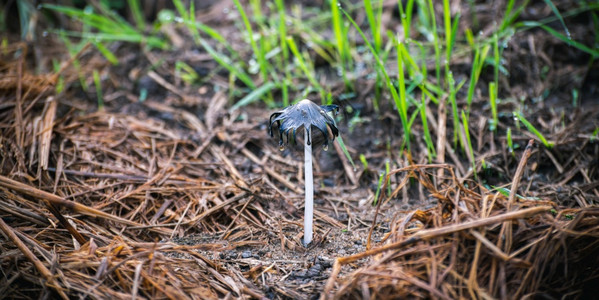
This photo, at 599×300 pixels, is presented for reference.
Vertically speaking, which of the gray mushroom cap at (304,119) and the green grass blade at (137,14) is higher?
the green grass blade at (137,14)

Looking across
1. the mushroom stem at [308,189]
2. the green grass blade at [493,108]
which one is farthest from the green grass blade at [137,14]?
the green grass blade at [493,108]

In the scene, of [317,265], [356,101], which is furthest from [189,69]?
[317,265]

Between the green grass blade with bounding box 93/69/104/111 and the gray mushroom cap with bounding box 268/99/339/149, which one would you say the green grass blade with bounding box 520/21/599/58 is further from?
the green grass blade with bounding box 93/69/104/111

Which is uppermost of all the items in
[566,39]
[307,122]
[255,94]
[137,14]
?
[137,14]

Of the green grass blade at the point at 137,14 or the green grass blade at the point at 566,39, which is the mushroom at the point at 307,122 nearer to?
the green grass blade at the point at 566,39

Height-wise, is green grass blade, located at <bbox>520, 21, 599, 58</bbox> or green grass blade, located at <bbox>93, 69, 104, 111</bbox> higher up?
green grass blade, located at <bbox>520, 21, 599, 58</bbox>

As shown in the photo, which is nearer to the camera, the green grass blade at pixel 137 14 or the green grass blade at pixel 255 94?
the green grass blade at pixel 255 94

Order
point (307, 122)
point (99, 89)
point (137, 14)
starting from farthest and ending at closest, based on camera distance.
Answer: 1. point (137, 14)
2. point (99, 89)
3. point (307, 122)

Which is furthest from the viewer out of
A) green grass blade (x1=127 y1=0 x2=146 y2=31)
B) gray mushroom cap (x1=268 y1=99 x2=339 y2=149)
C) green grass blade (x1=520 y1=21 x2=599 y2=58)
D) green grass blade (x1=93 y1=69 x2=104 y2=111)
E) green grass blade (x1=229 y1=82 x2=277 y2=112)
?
green grass blade (x1=127 y1=0 x2=146 y2=31)

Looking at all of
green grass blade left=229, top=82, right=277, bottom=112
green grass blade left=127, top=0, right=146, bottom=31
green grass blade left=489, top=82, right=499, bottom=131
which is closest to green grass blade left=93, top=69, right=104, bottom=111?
green grass blade left=127, top=0, right=146, bottom=31

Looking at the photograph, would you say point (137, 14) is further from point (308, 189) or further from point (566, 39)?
point (566, 39)

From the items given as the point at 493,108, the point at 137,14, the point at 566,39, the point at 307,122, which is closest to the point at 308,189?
the point at 307,122
